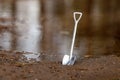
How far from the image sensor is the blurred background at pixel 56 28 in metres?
12.1

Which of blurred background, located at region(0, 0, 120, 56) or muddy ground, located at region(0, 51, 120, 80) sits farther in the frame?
blurred background, located at region(0, 0, 120, 56)

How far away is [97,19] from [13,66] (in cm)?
1126

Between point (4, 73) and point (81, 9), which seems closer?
point (4, 73)

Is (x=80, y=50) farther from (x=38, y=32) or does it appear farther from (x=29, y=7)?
(x=29, y=7)

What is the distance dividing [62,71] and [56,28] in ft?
26.3

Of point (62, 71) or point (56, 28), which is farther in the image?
point (56, 28)

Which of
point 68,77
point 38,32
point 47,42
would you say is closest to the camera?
point 68,77

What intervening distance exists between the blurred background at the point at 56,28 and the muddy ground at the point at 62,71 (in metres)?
2.19

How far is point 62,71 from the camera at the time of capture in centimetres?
783

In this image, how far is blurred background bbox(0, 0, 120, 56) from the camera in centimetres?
1207

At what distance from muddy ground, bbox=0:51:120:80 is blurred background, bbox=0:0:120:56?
86.1 inches

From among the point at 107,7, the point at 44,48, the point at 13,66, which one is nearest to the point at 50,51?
the point at 44,48

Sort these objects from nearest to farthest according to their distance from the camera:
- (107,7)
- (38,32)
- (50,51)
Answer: (50,51) < (38,32) < (107,7)

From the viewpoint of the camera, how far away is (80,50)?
11.7 m
